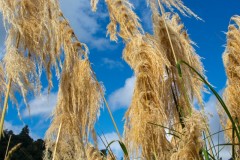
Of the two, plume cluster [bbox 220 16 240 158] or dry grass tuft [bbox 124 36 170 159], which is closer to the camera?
dry grass tuft [bbox 124 36 170 159]

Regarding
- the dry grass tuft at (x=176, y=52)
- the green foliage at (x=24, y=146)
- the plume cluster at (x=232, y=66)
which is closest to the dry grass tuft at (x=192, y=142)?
the dry grass tuft at (x=176, y=52)

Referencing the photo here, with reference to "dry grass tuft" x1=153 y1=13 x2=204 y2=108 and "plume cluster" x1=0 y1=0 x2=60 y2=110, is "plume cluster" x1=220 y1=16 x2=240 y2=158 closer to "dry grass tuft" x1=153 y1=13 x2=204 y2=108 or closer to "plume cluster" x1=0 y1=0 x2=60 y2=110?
"dry grass tuft" x1=153 y1=13 x2=204 y2=108

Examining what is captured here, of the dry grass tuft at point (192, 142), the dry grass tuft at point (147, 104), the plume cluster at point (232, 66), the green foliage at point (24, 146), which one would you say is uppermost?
the green foliage at point (24, 146)

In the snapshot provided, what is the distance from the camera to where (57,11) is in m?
Result: 3.31

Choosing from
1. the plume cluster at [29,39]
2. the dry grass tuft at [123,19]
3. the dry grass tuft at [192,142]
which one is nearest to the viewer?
the dry grass tuft at [192,142]

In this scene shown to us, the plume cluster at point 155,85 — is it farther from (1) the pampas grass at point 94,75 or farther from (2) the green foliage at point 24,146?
(2) the green foliage at point 24,146

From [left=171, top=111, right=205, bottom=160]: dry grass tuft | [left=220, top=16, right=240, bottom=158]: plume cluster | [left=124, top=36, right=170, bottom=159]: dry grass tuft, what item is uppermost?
[left=220, top=16, right=240, bottom=158]: plume cluster

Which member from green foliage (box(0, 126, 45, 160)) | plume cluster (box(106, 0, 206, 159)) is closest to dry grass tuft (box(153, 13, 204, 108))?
plume cluster (box(106, 0, 206, 159))

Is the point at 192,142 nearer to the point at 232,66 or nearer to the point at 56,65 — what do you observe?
→ the point at 56,65

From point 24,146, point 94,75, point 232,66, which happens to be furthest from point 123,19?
point 24,146

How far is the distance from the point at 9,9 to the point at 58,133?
4.15 ft

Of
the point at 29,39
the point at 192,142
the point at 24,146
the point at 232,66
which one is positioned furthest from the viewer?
the point at 24,146

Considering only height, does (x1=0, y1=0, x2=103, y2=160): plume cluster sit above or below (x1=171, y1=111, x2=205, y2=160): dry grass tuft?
above

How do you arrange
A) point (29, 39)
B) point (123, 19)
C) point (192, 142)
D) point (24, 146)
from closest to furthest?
1. point (192, 142)
2. point (29, 39)
3. point (123, 19)
4. point (24, 146)
